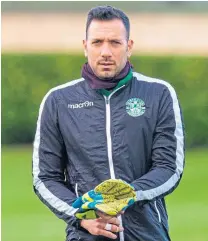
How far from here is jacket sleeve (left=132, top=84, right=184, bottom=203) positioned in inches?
193

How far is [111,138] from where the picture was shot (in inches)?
196

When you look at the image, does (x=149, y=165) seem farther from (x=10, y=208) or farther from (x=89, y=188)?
(x=10, y=208)

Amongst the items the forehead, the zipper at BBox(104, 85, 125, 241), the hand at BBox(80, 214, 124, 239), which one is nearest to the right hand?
the hand at BBox(80, 214, 124, 239)

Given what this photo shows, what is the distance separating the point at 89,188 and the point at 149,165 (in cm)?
31

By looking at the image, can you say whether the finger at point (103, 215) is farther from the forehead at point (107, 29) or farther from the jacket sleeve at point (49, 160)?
the forehead at point (107, 29)

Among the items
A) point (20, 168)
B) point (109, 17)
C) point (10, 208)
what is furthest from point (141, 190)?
point (20, 168)

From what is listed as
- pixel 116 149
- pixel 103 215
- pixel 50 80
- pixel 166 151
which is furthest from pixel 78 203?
pixel 50 80

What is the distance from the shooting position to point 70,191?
198 inches

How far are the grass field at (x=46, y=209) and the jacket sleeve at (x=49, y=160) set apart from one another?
593 cm

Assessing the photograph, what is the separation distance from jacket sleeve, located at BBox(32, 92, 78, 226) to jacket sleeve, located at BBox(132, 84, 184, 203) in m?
0.40

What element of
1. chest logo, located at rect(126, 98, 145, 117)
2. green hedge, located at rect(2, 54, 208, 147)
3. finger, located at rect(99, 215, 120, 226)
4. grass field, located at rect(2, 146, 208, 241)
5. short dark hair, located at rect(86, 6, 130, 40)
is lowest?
grass field, located at rect(2, 146, 208, 241)

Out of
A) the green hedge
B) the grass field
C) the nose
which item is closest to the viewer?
the nose

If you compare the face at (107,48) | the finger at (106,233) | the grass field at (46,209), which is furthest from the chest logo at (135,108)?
the grass field at (46,209)

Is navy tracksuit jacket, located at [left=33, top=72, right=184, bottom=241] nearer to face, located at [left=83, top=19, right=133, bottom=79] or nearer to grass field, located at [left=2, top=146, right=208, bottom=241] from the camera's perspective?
face, located at [left=83, top=19, right=133, bottom=79]
